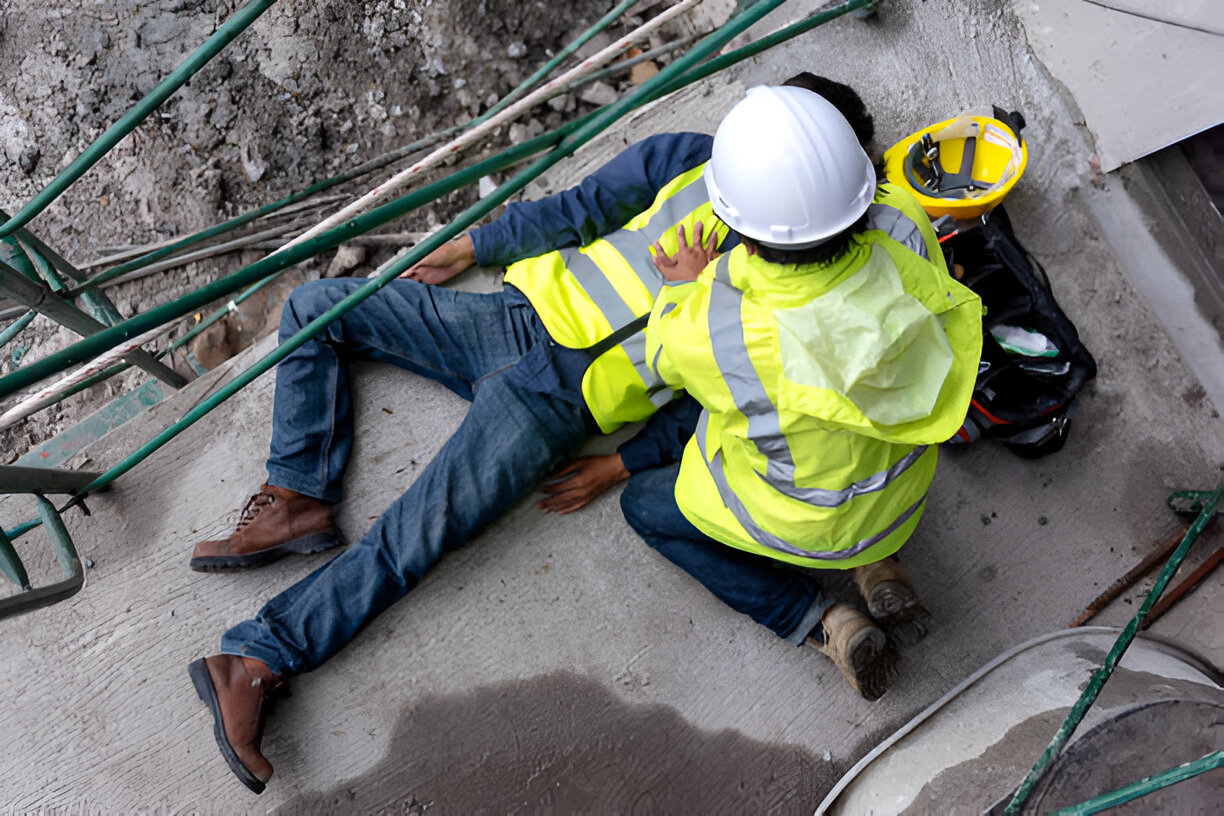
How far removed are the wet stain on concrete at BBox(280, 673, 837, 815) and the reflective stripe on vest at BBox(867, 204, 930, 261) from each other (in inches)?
58.9

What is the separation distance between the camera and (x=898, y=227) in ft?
5.59

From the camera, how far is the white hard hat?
5.19 ft

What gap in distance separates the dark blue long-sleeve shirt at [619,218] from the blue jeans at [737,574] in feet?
0.49

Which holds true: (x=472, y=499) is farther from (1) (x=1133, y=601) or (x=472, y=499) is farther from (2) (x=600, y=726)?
(1) (x=1133, y=601)

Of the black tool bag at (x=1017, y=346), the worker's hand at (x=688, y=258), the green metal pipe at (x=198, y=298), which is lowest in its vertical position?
the black tool bag at (x=1017, y=346)

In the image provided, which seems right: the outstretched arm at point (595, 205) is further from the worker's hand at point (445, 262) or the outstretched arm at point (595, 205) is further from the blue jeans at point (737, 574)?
the blue jeans at point (737, 574)

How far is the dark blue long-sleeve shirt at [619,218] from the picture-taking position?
A: 2.51 metres

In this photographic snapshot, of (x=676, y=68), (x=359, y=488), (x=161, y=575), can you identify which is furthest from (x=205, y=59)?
(x=161, y=575)

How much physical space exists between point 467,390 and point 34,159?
2.59 meters

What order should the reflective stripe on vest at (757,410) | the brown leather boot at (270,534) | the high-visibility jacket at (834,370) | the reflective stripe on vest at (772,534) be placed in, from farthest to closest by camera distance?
the brown leather boot at (270,534) < the reflective stripe on vest at (772,534) < the reflective stripe on vest at (757,410) < the high-visibility jacket at (834,370)

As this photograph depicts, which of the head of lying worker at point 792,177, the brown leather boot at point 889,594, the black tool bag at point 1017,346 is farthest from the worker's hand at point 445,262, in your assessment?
the brown leather boot at point 889,594

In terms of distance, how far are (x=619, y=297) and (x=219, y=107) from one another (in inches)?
92.8

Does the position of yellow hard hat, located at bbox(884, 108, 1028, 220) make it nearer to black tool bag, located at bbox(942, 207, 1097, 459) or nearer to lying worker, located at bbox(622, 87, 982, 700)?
black tool bag, located at bbox(942, 207, 1097, 459)

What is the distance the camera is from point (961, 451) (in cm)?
259
